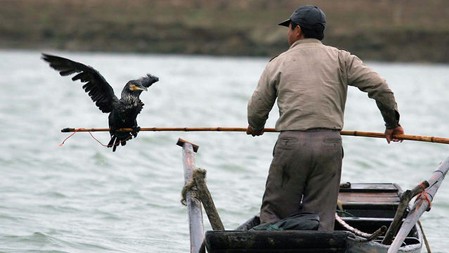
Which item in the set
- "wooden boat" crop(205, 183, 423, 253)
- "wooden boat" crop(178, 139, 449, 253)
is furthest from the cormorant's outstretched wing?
"wooden boat" crop(205, 183, 423, 253)

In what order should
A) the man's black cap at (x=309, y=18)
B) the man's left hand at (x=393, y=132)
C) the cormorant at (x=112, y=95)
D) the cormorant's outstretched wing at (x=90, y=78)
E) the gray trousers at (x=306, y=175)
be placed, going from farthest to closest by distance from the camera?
the cormorant's outstretched wing at (x=90, y=78) < the cormorant at (x=112, y=95) < the man's left hand at (x=393, y=132) < the man's black cap at (x=309, y=18) < the gray trousers at (x=306, y=175)

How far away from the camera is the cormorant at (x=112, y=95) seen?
10.7 m

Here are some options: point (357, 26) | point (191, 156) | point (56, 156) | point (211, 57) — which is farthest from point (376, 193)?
point (357, 26)

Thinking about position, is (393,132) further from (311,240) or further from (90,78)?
(90,78)

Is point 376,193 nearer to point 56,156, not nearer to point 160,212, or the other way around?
point 160,212

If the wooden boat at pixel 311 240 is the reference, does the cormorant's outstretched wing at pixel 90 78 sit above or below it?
above

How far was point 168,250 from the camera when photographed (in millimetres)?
11922

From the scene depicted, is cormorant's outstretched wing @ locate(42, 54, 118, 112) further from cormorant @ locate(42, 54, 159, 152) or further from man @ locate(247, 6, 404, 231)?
man @ locate(247, 6, 404, 231)

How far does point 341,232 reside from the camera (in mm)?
8133

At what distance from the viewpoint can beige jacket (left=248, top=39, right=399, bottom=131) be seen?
8.53m

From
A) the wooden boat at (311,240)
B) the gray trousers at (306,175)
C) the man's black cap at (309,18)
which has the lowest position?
the wooden boat at (311,240)

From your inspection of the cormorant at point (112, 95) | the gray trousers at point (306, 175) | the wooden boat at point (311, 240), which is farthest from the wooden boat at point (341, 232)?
the cormorant at point (112, 95)

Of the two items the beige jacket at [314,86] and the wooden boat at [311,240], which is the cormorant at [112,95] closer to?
the wooden boat at [311,240]

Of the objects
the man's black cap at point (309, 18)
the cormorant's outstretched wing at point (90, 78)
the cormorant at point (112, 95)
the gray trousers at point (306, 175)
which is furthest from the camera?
the cormorant's outstretched wing at point (90, 78)
